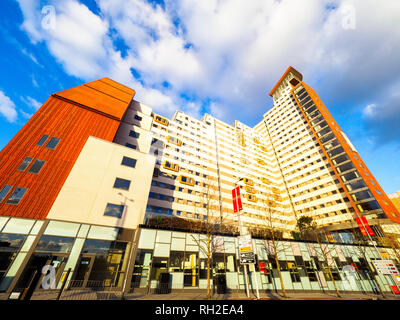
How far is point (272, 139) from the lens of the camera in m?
79.1

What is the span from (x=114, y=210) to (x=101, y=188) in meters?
3.35

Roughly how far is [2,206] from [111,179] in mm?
10510

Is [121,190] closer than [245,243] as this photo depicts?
No

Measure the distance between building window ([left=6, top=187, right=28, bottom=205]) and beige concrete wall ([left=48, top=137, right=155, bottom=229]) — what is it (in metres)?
3.83

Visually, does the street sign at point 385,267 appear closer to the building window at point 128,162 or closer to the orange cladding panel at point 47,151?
the building window at point 128,162

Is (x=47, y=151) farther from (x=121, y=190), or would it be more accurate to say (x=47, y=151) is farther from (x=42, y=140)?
(x=121, y=190)

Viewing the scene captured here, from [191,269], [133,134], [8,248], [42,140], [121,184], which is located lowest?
[191,269]

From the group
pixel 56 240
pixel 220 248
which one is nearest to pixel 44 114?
pixel 56 240

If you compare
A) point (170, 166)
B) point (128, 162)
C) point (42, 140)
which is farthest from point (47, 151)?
point (170, 166)

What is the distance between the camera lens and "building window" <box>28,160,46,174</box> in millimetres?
20567

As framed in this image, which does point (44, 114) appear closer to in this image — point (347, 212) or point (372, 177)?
point (347, 212)

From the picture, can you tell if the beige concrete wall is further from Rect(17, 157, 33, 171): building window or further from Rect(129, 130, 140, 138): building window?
Rect(129, 130, 140, 138): building window

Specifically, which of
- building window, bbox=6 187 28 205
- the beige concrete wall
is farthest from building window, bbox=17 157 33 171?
the beige concrete wall

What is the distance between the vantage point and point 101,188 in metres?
21.7
